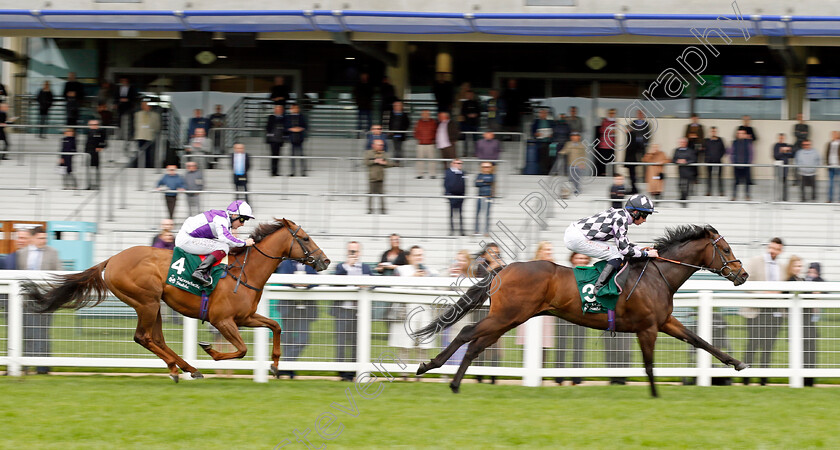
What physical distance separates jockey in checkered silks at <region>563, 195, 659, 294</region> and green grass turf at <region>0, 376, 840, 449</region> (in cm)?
101

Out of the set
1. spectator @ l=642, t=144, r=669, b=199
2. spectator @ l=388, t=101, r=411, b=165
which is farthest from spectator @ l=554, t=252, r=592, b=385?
spectator @ l=388, t=101, r=411, b=165

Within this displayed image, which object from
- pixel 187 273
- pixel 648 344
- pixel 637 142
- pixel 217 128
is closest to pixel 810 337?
pixel 648 344

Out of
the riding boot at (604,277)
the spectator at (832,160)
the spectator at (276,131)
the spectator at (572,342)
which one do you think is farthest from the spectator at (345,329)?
the spectator at (832,160)

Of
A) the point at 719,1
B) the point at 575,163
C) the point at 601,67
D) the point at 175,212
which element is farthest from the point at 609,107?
the point at 175,212

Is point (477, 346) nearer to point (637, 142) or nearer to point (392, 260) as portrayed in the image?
point (392, 260)

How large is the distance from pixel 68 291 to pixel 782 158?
9.41 meters

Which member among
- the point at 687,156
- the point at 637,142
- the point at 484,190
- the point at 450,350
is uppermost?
the point at 637,142

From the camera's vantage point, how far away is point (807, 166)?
12289 millimetres

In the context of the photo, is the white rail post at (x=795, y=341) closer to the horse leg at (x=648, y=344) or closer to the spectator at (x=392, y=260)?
the horse leg at (x=648, y=344)

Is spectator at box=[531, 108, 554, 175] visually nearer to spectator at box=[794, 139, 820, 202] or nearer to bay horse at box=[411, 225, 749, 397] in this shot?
spectator at box=[794, 139, 820, 202]

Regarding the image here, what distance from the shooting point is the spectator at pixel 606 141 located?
13544 mm

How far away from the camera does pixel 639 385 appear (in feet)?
25.8

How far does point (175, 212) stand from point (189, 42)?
14.1ft

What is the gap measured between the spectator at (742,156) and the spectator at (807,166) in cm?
61
